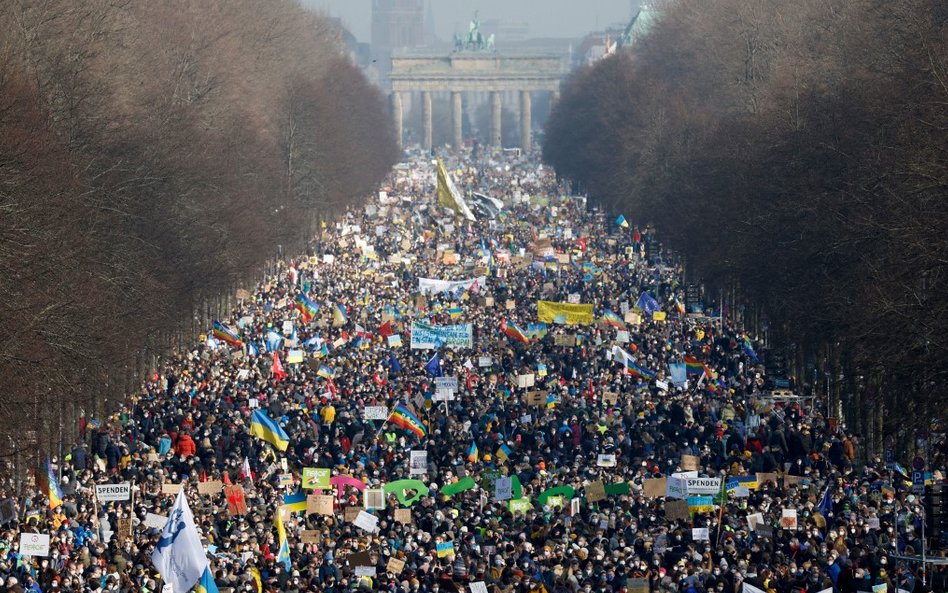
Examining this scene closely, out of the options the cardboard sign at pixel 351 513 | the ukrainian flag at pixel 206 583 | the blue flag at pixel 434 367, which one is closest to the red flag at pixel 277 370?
the blue flag at pixel 434 367

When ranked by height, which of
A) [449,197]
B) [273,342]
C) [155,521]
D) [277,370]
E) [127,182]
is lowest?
[449,197]

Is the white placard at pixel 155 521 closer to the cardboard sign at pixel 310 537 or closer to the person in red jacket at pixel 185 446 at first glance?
the cardboard sign at pixel 310 537

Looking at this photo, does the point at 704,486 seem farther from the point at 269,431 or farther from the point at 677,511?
the point at 269,431

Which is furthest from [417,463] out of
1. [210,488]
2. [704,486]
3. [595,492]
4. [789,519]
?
[789,519]

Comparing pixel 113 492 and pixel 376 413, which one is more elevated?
pixel 113 492

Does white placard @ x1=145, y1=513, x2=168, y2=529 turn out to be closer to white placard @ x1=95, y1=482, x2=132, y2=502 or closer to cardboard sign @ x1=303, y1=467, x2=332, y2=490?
white placard @ x1=95, y1=482, x2=132, y2=502

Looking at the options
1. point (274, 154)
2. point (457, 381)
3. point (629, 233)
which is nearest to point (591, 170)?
point (629, 233)

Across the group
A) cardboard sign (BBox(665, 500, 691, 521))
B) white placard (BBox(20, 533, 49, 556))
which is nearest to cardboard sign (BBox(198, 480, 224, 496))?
white placard (BBox(20, 533, 49, 556))

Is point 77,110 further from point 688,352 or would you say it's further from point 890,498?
point 890,498
